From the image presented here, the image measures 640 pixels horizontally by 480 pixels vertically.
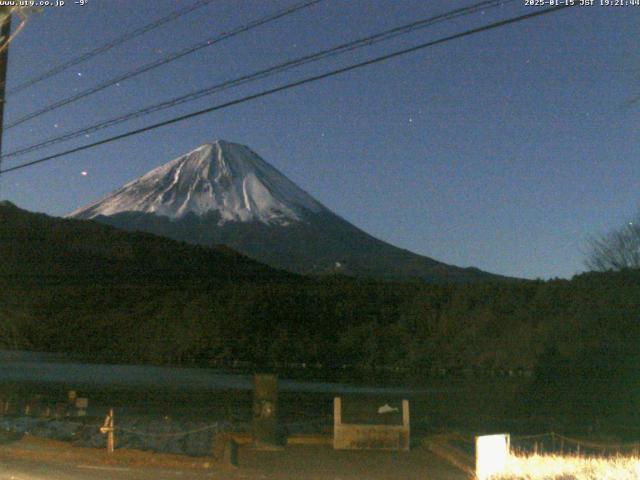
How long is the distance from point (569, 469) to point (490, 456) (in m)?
1.22

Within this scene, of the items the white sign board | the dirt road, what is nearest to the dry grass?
the white sign board

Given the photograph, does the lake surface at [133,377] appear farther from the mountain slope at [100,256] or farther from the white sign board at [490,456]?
the white sign board at [490,456]

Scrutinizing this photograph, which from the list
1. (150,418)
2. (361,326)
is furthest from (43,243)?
(150,418)

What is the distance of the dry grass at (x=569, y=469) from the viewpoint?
39.7 ft

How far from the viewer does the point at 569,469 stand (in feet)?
42.6

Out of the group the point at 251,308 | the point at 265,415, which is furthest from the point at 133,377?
the point at 265,415

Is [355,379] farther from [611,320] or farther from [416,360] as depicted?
[611,320]

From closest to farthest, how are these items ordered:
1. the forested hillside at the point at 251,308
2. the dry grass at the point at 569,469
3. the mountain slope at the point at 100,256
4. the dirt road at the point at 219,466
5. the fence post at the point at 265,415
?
1. the dry grass at the point at 569,469
2. the dirt road at the point at 219,466
3. the fence post at the point at 265,415
4. the forested hillside at the point at 251,308
5. the mountain slope at the point at 100,256

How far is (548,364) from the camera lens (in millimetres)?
32125

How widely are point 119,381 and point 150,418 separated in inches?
797

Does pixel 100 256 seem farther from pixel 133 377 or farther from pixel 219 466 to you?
pixel 219 466

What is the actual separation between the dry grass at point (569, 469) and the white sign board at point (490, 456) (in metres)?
0.15

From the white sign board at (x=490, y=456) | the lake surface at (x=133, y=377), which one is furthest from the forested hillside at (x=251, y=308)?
the white sign board at (x=490, y=456)

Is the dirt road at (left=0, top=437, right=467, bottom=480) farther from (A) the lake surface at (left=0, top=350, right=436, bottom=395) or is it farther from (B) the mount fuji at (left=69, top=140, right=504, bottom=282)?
(B) the mount fuji at (left=69, top=140, right=504, bottom=282)
